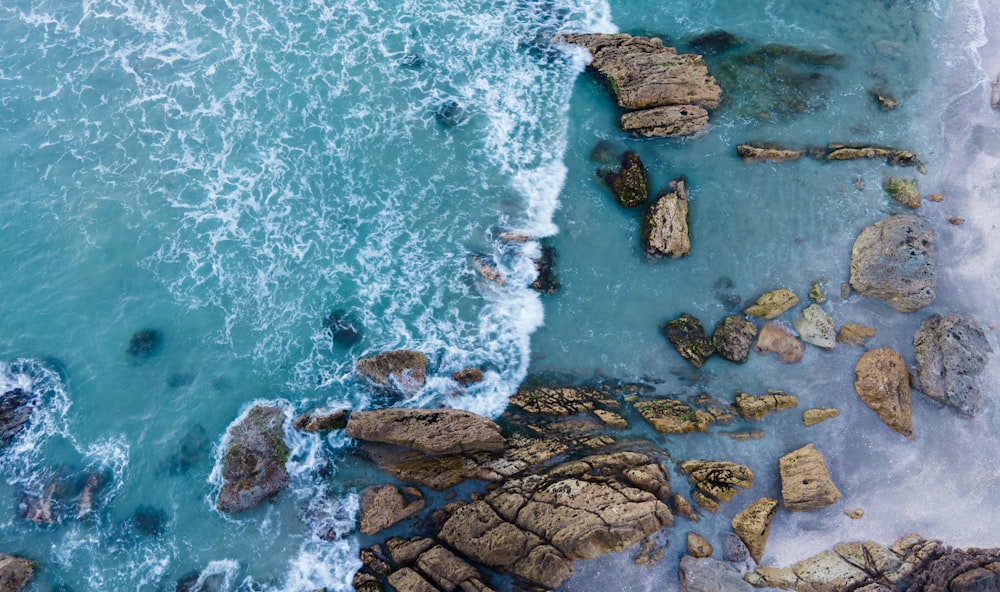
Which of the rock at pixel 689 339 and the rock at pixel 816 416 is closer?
the rock at pixel 816 416

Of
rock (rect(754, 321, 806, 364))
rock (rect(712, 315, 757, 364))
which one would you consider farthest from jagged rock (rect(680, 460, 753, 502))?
rock (rect(754, 321, 806, 364))

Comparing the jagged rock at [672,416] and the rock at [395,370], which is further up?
the rock at [395,370]

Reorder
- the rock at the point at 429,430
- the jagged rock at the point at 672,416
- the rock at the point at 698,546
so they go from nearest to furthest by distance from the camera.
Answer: the rock at the point at 698,546, the rock at the point at 429,430, the jagged rock at the point at 672,416

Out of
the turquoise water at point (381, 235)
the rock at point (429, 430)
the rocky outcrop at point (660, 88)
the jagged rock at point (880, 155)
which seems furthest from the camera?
the rocky outcrop at point (660, 88)

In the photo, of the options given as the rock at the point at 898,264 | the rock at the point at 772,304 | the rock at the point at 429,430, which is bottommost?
the rock at the point at 429,430

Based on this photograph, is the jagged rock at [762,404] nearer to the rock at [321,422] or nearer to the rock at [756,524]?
the rock at [756,524]

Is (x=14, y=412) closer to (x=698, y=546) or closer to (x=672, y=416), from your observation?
(x=672, y=416)

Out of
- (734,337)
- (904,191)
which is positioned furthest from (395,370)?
(904,191)

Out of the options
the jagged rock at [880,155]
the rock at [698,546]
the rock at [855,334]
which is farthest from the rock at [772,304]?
the rock at [698,546]
